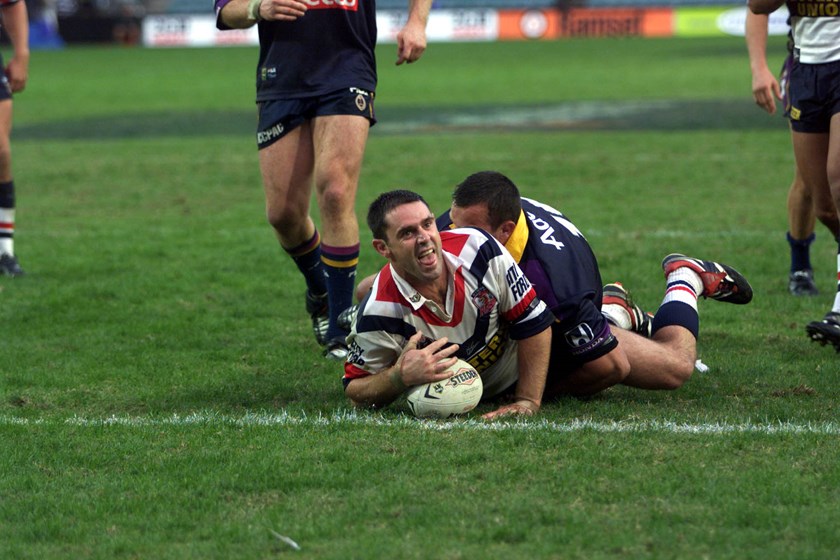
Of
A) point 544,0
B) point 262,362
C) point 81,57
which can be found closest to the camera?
point 262,362

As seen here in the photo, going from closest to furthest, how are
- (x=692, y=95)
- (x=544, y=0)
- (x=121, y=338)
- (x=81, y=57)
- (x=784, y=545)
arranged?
(x=784, y=545)
(x=121, y=338)
(x=692, y=95)
(x=81, y=57)
(x=544, y=0)

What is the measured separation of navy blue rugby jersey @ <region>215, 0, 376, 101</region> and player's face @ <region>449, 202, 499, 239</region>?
4.10 ft

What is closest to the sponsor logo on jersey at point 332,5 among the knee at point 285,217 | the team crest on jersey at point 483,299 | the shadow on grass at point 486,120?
the knee at point 285,217

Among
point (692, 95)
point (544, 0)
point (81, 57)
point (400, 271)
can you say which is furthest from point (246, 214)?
point (544, 0)

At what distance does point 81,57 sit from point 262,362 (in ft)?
118

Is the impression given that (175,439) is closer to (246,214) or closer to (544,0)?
(246,214)

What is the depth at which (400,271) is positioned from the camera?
5172 millimetres

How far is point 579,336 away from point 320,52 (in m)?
2.11

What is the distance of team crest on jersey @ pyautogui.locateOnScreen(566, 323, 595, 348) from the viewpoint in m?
5.39

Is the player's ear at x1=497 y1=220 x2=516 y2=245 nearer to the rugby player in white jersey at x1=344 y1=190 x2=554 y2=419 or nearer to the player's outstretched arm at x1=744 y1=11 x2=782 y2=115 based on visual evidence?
the rugby player in white jersey at x1=344 y1=190 x2=554 y2=419

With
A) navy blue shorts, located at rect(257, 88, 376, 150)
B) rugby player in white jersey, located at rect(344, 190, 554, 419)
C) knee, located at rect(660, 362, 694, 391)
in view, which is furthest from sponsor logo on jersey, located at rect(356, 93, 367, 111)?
knee, located at rect(660, 362, 694, 391)

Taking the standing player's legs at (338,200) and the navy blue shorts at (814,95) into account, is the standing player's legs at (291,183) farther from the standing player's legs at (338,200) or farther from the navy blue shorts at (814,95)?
the navy blue shorts at (814,95)

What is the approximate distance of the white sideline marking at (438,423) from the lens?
4.89 m

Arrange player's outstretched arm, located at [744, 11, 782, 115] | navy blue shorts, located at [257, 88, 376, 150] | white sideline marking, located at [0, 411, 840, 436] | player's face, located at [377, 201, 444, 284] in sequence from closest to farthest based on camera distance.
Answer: white sideline marking, located at [0, 411, 840, 436], player's face, located at [377, 201, 444, 284], navy blue shorts, located at [257, 88, 376, 150], player's outstretched arm, located at [744, 11, 782, 115]
